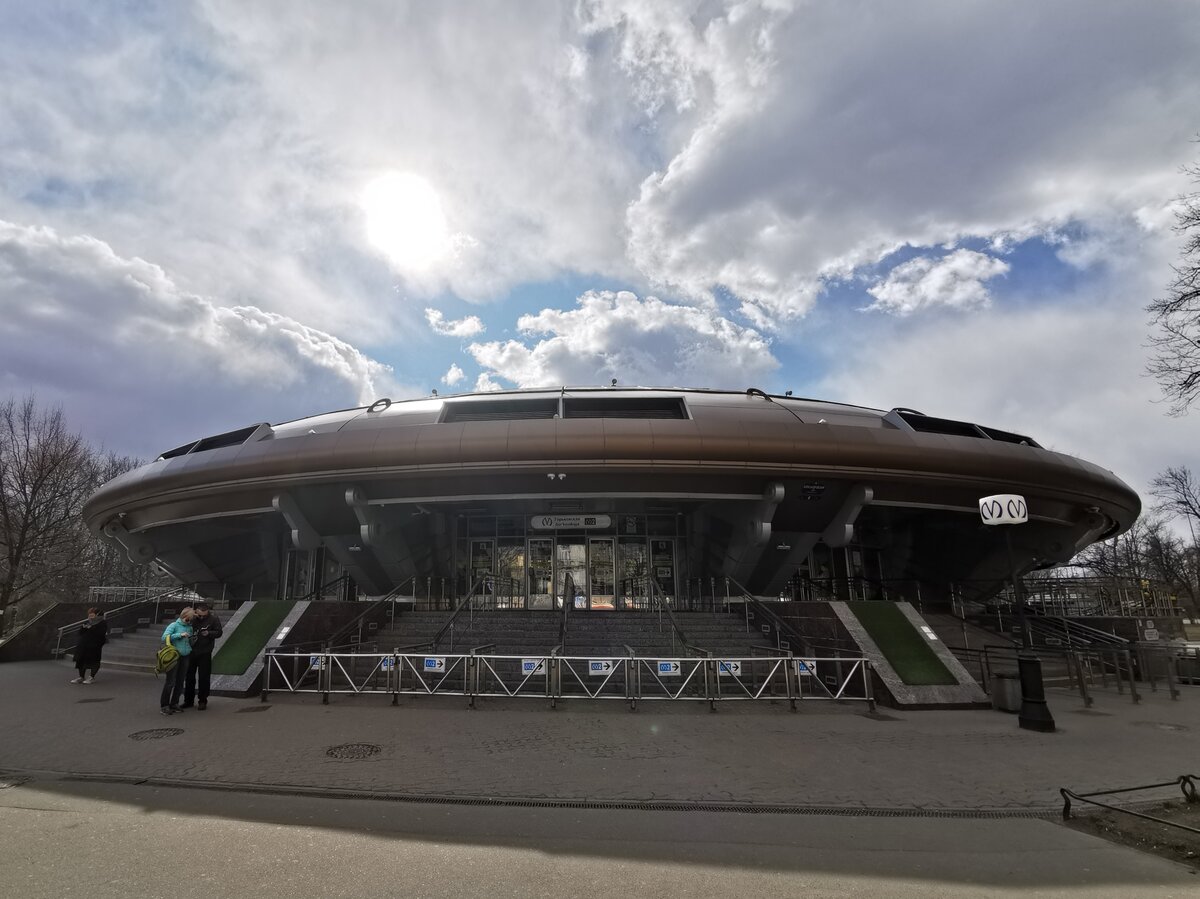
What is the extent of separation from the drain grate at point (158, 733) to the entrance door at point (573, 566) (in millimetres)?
16488

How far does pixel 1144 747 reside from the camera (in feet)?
29.2

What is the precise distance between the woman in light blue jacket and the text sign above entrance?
46.1ft

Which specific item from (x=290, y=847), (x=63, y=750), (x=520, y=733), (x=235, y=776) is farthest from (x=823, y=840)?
(x=63, y=750)

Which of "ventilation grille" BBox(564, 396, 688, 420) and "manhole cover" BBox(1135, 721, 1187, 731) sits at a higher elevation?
"ventilation grille" BBox(564, 396, 688, 420)

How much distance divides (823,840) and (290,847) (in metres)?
4.28

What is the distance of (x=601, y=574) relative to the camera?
82.9 feet

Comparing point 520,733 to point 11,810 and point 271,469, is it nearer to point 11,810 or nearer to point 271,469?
point 11,810

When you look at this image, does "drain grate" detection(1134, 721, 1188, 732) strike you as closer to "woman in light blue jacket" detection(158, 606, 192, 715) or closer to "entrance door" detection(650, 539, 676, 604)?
"entrance door" detection(650, 539, 676, 604)

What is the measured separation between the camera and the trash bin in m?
11.9

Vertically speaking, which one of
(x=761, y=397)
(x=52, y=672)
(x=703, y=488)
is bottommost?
(x=52, y=672)

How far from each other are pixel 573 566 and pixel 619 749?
1712cm

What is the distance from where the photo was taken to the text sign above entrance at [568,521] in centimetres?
2402

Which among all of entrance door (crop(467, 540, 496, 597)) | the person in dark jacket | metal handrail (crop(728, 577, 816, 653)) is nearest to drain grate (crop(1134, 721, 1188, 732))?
metal handrail (crop(728, 577, 816, 653))

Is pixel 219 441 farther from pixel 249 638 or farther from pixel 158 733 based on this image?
pixel 158 733
